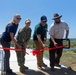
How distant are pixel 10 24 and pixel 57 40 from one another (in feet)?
5.77

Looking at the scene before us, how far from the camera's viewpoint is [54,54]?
859 cm

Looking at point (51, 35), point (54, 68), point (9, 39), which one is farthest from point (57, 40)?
point (9, 39)

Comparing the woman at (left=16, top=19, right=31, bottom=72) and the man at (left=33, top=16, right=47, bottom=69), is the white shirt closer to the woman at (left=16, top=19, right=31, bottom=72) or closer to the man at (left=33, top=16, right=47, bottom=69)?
the man at (left=33, top=16, right=47, bottom=69)

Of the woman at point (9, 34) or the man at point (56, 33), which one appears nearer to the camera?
the woman at point (9, 34)

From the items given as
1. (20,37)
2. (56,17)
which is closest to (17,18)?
(20,37)

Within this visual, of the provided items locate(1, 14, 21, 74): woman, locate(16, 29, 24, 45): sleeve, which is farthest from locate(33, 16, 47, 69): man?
locate(1, 14, 21, 74): woman

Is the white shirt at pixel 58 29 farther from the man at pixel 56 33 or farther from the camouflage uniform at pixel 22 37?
the camouflage uniform at pixel 22 37

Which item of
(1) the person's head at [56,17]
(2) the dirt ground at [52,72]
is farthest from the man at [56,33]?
(2) the dirt ground at [52,72]

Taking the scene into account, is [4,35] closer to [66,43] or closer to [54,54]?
[54,54]

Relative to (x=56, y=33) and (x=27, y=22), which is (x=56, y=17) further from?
(x=27, y=22)

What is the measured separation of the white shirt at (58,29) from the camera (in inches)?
329

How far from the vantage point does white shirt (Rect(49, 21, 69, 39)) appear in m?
8.37

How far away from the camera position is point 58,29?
8406mm

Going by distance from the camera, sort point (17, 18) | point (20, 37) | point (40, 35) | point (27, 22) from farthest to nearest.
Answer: point (40, 35) < point (20, 37) < point (27, 22) < point (17, 18)
